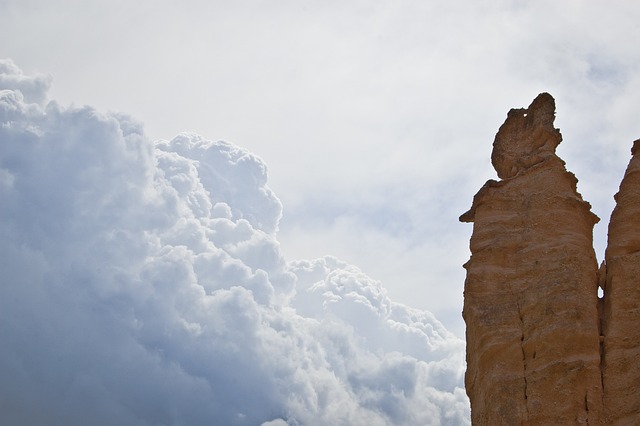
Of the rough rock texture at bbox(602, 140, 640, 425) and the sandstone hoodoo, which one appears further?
the sandstone hoodoo

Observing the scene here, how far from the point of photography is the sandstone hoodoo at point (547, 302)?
23.1m

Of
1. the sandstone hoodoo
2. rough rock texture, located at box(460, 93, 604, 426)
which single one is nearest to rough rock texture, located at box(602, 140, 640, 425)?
the sandstone hoodoo

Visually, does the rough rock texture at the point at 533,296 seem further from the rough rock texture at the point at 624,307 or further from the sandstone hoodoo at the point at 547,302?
the rough rock texture at the point at 624,307

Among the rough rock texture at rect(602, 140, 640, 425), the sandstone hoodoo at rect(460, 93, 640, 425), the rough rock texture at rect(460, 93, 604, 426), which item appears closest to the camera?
the rough rock texture at rect(602, 140, 640, 425)

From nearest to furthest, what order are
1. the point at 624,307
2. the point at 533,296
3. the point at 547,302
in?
the point at 624,307 → the point at 547,302 → the point at 533,296

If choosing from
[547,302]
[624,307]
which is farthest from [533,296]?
[624,307]

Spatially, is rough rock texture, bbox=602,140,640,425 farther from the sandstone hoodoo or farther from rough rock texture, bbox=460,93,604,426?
rough rock texture, bbox=460,93,604,426

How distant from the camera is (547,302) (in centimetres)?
2448

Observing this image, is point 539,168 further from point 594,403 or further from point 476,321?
point 594,403

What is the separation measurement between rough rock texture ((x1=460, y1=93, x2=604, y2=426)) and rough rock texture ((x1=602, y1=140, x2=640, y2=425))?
340mm

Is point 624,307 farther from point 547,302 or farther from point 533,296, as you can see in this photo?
point 533,296

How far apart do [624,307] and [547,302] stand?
6.62ft

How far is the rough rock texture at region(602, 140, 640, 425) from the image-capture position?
22.7 metres

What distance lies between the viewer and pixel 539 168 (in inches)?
1061
